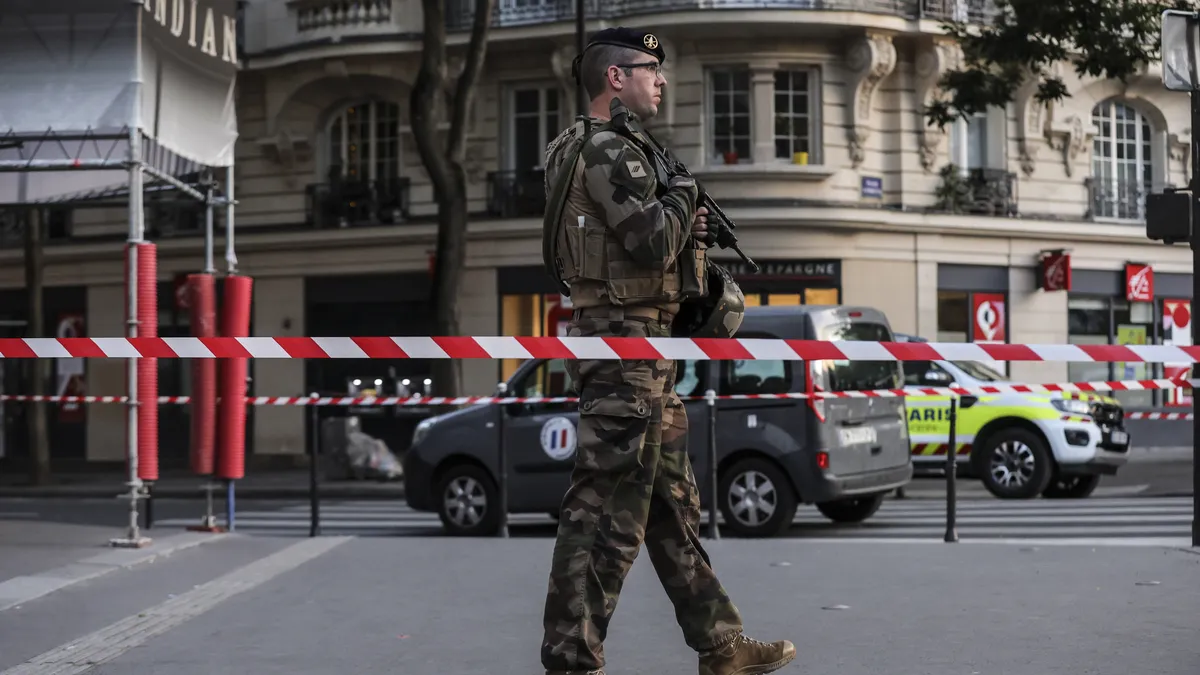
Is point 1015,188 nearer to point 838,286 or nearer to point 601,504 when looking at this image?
point 838,286

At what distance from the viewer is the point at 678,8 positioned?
25.9 meters

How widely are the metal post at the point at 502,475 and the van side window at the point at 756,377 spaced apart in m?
1.72

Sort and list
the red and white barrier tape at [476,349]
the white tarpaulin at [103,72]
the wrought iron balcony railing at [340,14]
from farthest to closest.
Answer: the wrought iron balcony railing at [340,14] < the white tarpaulin at [103,72] < the red and white barrier tape at [476,349]

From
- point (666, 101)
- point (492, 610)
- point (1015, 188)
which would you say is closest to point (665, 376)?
point (492, 610)

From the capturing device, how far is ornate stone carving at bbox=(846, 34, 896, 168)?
26641 mm

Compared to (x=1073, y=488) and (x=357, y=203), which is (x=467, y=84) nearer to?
(x=357, y=203)

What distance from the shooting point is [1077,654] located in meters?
5.95

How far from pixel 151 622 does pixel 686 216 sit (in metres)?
3.40

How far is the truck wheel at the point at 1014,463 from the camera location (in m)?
16.8

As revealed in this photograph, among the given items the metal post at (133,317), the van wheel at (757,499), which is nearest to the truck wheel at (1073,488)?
the van wheel at (757,499)

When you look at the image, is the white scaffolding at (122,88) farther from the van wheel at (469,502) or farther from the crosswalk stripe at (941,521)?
the crosswalk stripe at (941,521)

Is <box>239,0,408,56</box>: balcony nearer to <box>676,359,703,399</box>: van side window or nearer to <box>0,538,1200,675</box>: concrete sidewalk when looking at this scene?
<box>676,359,703,399</box>: van side window

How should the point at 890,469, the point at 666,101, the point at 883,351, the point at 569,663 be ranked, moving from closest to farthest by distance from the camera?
the point at 569,663, the point at 883,351, the point at 890,469, the point at 666,101

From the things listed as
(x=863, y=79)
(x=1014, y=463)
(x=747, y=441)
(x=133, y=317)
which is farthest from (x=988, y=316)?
(x=133, y=317)
